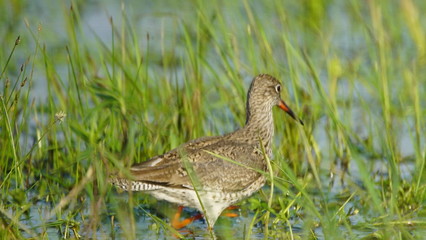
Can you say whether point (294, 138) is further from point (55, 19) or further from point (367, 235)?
point (55, 19)

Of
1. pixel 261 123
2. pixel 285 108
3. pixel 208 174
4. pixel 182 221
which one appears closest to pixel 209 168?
pixel 208 174

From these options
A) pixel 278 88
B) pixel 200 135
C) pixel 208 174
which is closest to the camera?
pixel 208 174

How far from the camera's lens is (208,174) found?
6.77 m

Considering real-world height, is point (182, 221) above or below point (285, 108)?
below

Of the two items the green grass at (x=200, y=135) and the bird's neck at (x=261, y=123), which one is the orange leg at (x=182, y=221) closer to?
the green grass at (x=200, y=135)

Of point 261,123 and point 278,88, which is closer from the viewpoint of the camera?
point 261,123

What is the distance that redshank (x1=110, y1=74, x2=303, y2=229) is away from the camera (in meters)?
6.53

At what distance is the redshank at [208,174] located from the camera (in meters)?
6.53

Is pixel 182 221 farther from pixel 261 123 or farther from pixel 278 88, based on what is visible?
pixel 278 88

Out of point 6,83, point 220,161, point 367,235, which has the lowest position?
point 367,235

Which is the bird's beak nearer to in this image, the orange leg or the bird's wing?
the bird's wing

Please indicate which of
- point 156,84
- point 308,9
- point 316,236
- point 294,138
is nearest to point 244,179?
point 316,236

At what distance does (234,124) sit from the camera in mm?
8711

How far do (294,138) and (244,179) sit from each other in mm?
1312
